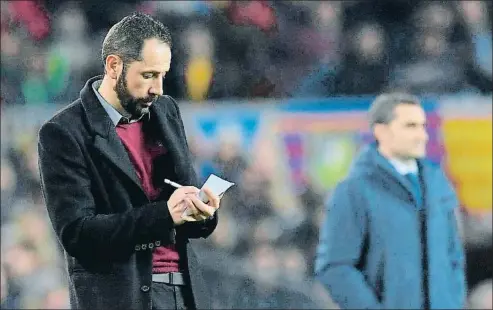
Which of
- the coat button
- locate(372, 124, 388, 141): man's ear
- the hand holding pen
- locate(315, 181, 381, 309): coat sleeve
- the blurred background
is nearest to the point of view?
the hand holding pen

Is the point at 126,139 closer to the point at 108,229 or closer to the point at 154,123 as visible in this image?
the point at 154,123

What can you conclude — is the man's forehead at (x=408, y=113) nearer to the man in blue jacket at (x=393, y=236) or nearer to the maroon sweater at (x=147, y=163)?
the man in blue jacket at (x=393, y=236)

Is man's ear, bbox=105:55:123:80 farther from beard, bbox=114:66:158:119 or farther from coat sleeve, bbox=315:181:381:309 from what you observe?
coat sleeve, bbox=315:181:381:309

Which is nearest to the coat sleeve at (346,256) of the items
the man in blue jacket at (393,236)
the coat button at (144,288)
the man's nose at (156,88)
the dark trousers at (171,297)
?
the man in blue jacket at (393,236)

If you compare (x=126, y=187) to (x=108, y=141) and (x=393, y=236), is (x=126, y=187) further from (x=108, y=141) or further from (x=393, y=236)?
(x=393, y=236)

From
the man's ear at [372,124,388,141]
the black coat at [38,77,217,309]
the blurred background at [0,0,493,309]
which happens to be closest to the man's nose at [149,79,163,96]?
the black coat at [38,77,217,309]

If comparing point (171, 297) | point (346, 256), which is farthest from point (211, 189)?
point (346, 256)

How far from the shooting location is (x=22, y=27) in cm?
375

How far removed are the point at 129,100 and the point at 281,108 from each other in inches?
76.0

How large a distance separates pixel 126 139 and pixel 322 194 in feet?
6.18

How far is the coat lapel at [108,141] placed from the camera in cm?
171

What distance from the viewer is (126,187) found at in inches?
67.9

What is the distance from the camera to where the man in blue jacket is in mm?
3043

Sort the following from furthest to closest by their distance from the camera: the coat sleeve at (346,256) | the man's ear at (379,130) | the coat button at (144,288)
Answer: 1. the man's ear at (379,130)
2. the coat sleeve at (346,256)
3. the coat button at (144,288)
